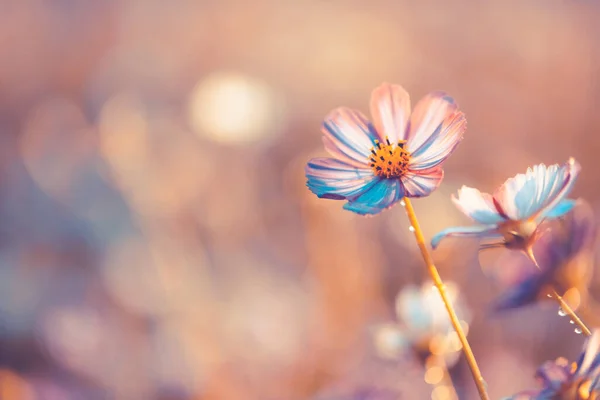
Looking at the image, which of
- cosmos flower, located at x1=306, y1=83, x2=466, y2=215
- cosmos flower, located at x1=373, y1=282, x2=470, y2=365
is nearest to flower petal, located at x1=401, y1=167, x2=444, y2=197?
cosmos flower, located at x1=306, y1=83, x2=466, y2=215

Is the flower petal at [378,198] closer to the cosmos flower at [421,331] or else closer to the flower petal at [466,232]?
the flower petal at [466,232]

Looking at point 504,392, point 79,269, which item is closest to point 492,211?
point 504,392

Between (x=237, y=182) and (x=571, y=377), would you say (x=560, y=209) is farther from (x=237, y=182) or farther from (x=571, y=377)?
(x=237, y=182)

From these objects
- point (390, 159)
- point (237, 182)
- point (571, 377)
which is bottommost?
point (571, 377)

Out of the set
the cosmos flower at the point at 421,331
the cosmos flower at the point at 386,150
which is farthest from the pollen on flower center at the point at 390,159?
the cosmos flower at the point at 421,331

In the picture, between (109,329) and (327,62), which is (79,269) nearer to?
(109,329)

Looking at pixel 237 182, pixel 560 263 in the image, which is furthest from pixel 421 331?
pixel 237 182
